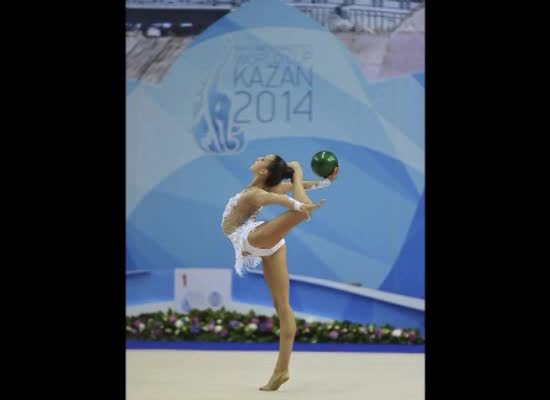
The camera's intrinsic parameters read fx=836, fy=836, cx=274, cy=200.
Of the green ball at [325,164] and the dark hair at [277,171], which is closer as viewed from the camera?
the green ball at [325,164]

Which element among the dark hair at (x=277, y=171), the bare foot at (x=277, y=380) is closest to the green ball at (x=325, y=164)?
the dark hair at (x=277, y=171)

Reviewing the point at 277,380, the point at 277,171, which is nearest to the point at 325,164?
the point at 277,171

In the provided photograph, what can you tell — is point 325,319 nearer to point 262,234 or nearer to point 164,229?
point 164,229

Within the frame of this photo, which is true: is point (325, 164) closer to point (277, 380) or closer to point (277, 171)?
point (277, 171)

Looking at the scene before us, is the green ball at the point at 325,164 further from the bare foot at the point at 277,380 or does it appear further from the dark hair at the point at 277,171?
the bare foot at the point at 277,380

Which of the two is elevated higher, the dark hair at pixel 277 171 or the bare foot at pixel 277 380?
the dark hair at pixel 277 171

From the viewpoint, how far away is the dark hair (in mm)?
5637

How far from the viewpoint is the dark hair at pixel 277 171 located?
18.5 ft

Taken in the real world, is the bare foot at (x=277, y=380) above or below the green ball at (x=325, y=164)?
below

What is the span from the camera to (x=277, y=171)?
564cm

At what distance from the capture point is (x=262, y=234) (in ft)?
17.8

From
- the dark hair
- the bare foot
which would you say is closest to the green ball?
the dark hair

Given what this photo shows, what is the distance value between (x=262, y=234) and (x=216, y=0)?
4.01 meters
